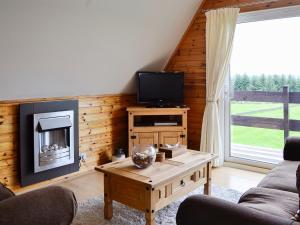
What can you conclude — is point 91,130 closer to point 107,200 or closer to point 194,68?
point 107,200

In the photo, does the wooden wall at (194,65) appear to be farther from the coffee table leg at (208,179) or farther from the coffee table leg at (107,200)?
the coffee table leg at (107,200)

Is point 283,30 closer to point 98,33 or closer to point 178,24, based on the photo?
point 178,24

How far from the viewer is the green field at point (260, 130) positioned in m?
3.82

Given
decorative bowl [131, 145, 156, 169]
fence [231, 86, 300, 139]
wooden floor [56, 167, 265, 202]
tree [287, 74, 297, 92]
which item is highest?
tree [287, 74, 297, 92]

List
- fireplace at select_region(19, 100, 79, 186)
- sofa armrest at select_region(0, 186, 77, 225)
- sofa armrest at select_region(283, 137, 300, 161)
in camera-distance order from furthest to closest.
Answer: fireplace at select_region(19, 100, 79, 186) → sofa armrest at select_region(283, 137, 300, 161) → sofa armrest at select_region(0, 186, 77, 225)

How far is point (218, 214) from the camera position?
1.42 metres

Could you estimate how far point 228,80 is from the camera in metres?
4.18

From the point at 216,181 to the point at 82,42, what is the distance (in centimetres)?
224

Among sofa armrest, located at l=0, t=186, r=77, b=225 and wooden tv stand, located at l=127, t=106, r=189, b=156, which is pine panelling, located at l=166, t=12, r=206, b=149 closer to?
wooden tv stand, located at l=127, t=106, r=189, b=156

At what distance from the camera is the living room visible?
2.56 m

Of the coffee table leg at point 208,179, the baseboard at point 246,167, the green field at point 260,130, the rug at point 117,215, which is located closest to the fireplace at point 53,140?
the rug at point 117,215

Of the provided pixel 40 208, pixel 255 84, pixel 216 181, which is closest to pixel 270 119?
pixel 255 84

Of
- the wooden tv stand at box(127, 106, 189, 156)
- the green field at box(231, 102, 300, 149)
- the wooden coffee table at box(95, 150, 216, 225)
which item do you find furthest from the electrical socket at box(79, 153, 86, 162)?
the green field at box(231, 102, 300, 149)

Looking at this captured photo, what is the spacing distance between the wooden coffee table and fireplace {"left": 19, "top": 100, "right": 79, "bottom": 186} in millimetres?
1083
